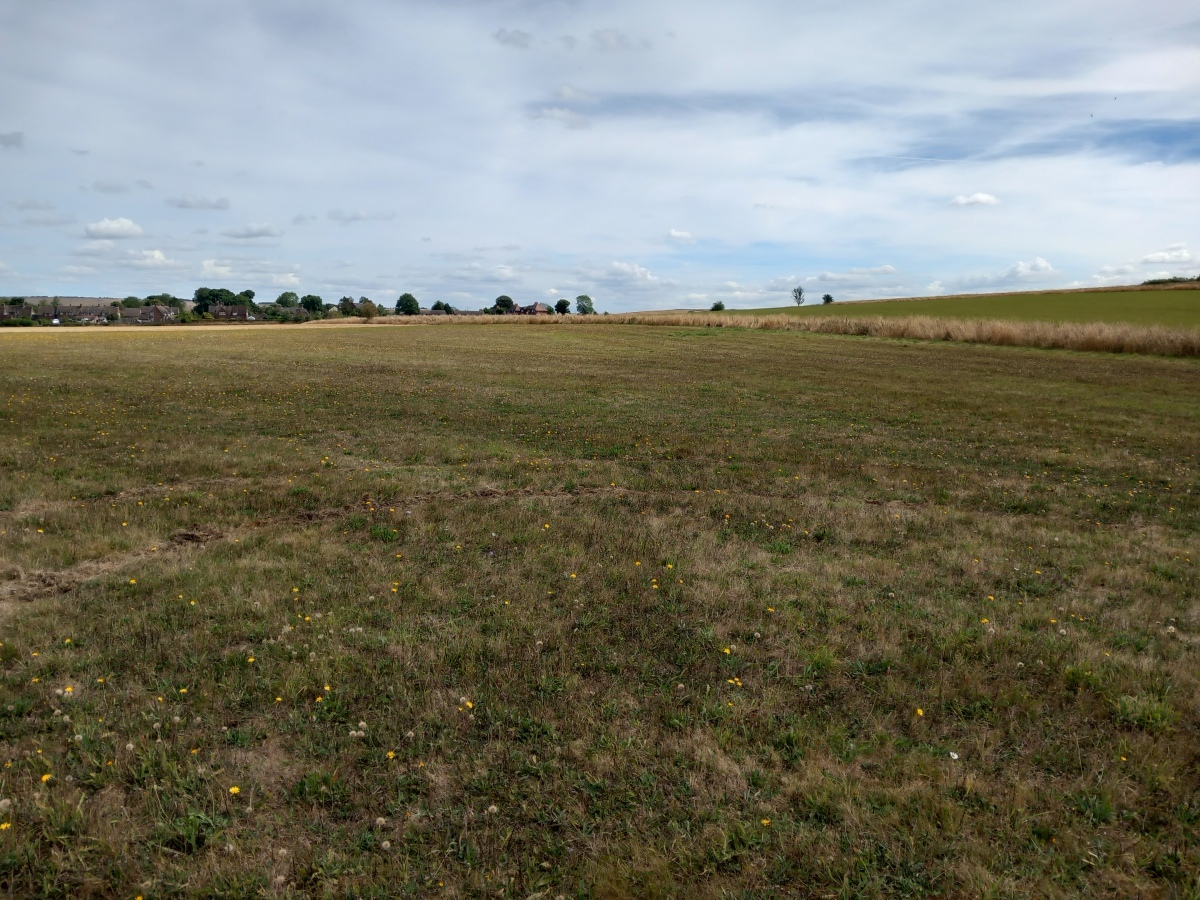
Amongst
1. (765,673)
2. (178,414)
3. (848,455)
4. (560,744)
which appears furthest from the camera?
(178,414)

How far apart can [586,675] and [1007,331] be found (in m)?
50.3

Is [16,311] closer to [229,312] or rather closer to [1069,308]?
[229,312]

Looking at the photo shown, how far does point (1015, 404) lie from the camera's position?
869 inches

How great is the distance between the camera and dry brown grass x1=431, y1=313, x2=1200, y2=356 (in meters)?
39.4

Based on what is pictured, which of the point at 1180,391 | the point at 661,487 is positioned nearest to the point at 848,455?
the point at 661,487

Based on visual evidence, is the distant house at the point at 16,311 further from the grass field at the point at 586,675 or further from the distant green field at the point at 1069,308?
the distant green field at the point at 1069,308

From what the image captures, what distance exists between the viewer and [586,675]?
5438 millimetres

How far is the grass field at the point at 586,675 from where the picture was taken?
3725 mm

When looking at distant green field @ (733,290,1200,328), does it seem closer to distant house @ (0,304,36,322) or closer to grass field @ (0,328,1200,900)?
grass field @ (0,328,1200,900)

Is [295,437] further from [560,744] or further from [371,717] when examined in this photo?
[560,744]

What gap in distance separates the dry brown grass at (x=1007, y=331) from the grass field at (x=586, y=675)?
35013 millimetres

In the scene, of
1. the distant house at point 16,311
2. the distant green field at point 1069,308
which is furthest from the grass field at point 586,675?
the distant house at point 16,311

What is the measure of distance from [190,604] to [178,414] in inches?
468

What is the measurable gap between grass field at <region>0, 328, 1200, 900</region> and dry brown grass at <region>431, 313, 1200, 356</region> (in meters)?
35.0
